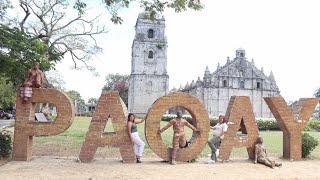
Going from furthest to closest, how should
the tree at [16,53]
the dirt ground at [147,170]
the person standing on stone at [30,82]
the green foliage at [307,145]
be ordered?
the green foliage at [307,145]
the tree at [16,53]
the person standing on stone at [30,82]
the dirt ground at [147,170]

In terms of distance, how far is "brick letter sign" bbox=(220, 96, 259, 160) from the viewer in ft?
29.9

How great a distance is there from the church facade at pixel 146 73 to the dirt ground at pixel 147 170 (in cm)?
3595

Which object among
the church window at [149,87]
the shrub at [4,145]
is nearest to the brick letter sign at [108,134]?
the shrub at [4,145]

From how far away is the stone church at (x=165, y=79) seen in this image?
45.0 m

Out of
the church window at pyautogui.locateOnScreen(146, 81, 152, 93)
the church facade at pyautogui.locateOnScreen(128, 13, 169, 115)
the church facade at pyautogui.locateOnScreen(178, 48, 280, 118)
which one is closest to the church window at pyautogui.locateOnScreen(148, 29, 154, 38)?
the church facade at pyautogui.locateOnScreen(128, 13, 169, 115)

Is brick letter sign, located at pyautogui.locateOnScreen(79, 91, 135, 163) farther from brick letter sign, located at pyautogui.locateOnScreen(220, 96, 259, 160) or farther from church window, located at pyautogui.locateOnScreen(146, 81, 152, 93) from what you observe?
church window, located at pyautogui.locateOnScreen(146, 81, 152, 93)

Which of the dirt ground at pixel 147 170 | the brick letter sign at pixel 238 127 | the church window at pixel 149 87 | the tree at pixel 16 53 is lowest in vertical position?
the dirt ground at pixel 147 170

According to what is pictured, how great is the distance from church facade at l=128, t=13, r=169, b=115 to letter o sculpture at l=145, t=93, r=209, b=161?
35.7 m

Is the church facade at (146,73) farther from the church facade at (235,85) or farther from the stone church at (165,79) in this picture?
the church facade at (235,85)

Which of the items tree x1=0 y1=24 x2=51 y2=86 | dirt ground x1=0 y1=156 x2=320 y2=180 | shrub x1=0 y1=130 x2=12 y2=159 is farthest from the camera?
tree x1=0 y1=24 x2=51 y2=86

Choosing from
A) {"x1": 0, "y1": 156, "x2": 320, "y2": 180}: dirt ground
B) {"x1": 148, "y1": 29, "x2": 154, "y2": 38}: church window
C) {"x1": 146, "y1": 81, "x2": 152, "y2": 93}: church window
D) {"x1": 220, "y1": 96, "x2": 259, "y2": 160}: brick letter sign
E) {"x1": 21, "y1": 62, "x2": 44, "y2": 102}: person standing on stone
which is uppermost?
{"x1": 148, "y1": 29, "x2": 154, "y2": 38}: church window

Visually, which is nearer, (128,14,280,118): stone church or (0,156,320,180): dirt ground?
(0,156,320,180): dirt ground

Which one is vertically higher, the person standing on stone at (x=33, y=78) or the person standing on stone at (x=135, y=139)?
the person standing on stone at (x=33, y=78)

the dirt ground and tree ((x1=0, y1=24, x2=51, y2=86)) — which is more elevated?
tree ((x1=0, y1=24, x2=51, y2=86))
